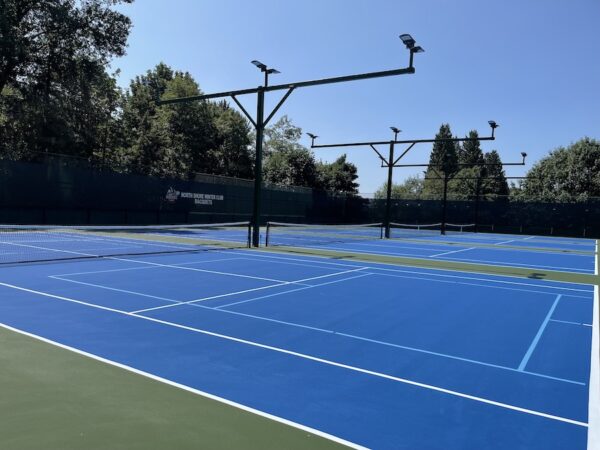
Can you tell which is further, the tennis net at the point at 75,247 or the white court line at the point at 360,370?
the tennis net at the point at 75,247

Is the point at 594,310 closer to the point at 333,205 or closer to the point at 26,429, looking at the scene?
the point at 26,429

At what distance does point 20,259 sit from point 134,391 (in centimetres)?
991

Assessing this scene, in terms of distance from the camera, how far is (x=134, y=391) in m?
4.17

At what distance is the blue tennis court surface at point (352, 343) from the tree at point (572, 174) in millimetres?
45475

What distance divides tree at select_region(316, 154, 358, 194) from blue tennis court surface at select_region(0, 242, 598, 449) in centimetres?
4979

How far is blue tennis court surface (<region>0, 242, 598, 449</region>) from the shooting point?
3924 mm

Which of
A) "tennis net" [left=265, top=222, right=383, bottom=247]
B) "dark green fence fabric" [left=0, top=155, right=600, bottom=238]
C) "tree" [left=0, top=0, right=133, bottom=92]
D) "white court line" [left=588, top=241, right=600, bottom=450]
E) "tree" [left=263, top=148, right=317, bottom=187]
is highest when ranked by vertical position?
"tree" [left=0, top=0, right=133, bottom=92]

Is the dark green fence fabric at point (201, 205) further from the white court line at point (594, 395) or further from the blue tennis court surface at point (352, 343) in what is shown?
the white court line at point (594, 395)

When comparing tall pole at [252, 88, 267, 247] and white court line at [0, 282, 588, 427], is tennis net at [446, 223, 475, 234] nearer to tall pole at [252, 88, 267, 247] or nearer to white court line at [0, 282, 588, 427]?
tall pole at [252, 88, 267, 247]

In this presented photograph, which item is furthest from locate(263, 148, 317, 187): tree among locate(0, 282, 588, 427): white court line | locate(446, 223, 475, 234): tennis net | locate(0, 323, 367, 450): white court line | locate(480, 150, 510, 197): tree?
locate(0, 323, 367, 450): white court line

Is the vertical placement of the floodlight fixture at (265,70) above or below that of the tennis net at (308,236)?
above

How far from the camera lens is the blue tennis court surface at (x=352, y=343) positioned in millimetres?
3924

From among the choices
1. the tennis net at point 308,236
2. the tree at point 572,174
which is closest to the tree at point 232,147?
the tennis net at point 308,236

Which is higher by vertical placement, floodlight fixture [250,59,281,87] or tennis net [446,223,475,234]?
floodlight fixture [250,59,281,87]
